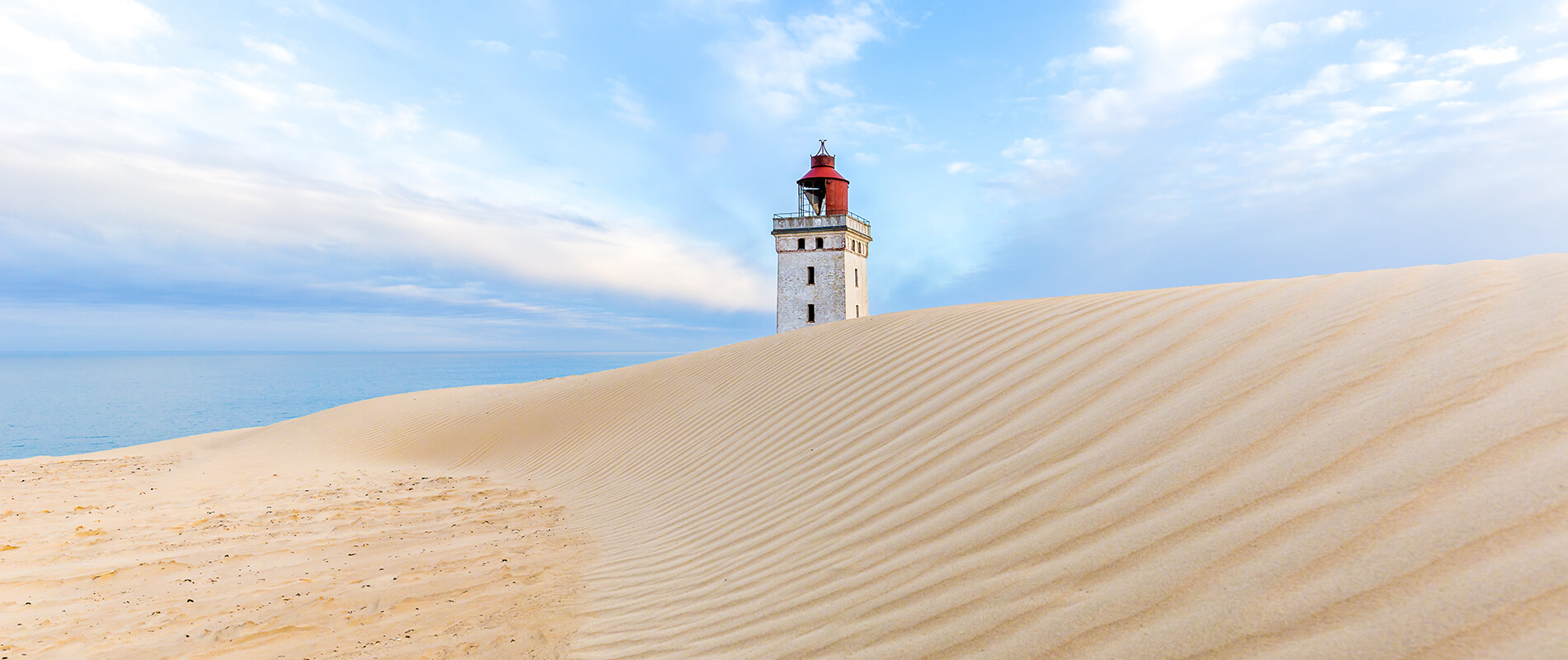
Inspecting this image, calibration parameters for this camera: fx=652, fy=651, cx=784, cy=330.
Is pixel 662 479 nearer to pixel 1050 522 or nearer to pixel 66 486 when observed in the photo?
pixel 1050 522

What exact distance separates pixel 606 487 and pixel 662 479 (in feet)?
2.89

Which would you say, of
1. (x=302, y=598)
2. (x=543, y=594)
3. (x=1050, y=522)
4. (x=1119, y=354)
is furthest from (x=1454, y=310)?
(x=302, y=598)

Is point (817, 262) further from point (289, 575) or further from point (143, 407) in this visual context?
point (143, 407)

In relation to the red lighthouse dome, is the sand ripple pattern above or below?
below

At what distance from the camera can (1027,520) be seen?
8.09 feet

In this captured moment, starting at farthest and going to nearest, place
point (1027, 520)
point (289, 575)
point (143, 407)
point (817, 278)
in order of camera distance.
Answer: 1. point (143, 407)
2. point (817, 278)
3. point (289, 575)
4. point (1027, 520)

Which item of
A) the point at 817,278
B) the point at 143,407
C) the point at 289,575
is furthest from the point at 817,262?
the point at 143,407

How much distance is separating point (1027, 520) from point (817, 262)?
79.8ft

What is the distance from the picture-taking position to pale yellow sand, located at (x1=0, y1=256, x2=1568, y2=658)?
64.2 inches

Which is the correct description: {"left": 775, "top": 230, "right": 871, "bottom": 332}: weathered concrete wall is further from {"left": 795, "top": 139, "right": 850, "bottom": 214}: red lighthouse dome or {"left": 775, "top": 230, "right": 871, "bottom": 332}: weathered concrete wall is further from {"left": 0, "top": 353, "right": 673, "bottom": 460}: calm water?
{"left": 0, "top": 353, "right": 673, "bottom": 460}: calm water

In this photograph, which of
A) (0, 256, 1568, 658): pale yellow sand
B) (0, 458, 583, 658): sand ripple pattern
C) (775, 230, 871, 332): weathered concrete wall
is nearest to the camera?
(0, 256, 1568, 658): pale yellow sand

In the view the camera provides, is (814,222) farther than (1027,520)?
Yes

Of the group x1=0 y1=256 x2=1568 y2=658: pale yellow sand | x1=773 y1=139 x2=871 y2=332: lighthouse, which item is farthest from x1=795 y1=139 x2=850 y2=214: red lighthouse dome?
x1=0 y1=256 x2=1568 y2=658: pale yellow sand

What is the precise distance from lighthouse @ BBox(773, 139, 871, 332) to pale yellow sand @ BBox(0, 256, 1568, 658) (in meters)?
19.2
